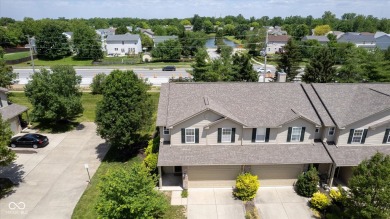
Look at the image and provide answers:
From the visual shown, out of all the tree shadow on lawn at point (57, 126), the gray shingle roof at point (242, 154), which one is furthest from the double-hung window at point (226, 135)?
the tree shadow on lawn at point (57, 126)

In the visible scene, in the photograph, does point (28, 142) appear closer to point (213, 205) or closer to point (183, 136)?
point (183, 136)

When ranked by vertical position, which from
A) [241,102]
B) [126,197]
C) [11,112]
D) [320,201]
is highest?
[241,102]

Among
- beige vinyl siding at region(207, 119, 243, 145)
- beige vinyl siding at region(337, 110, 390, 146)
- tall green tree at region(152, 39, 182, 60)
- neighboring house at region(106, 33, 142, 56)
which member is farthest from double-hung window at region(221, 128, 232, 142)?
neighboring house at region(106, 33, 142, 56)

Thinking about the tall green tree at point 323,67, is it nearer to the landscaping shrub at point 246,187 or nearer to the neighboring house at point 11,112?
the landscaping shrub at point 246,187

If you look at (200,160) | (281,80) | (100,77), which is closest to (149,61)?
(100,77)

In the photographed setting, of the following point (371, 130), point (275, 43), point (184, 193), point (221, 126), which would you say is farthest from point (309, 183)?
point (275, 43)

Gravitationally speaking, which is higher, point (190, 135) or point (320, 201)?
point (190, 135)
